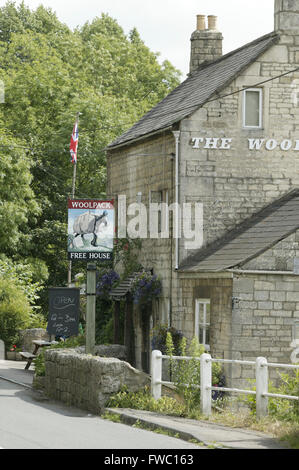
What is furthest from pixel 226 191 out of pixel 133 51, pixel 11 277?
pixel 133 51

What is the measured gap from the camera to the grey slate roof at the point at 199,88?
26938 millimetres

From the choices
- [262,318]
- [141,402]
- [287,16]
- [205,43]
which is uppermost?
[205,43]

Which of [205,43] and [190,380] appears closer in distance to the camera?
[190,380]

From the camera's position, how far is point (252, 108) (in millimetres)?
27344

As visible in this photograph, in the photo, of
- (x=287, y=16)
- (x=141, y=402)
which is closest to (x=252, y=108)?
(x=287, y=16)

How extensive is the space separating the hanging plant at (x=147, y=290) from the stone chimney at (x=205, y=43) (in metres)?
8.53

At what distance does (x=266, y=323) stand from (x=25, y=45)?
37.6m

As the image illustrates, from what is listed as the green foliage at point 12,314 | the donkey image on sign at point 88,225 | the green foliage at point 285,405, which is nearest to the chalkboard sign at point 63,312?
the green foliage at point 12,314

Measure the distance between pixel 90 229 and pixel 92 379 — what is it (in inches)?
170

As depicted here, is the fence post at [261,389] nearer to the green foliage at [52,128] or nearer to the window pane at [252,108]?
the window pane at [252,108]

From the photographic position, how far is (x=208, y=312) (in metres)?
25.0

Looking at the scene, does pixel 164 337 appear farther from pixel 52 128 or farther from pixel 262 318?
pixel 52 128

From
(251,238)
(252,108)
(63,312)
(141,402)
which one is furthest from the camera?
(63,312)

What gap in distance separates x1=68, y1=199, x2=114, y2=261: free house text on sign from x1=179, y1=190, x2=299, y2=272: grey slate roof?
366 centimetres
